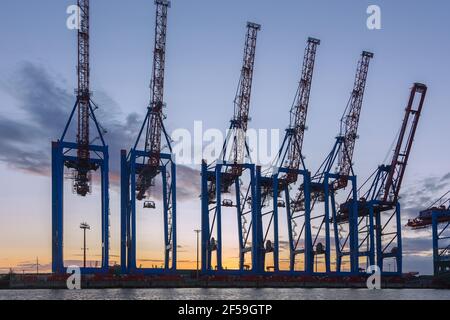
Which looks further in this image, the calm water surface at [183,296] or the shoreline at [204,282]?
the shoreline at [204,282]

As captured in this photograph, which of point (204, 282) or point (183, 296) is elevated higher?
point (183, 296)

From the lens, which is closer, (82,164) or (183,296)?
(183,296)

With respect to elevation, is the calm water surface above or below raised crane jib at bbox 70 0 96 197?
below

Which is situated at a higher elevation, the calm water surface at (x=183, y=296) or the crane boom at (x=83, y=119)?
the crane boom at (x=83, y=119)

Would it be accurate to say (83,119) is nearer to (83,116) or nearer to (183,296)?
(83,116)

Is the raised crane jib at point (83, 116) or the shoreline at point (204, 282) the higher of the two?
the raised crane jib at point (83, 116)

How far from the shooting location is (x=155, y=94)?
346ft

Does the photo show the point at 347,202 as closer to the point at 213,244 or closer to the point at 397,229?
the point at 397,229

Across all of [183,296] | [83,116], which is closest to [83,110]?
[83,116]

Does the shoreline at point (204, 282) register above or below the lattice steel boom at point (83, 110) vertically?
below

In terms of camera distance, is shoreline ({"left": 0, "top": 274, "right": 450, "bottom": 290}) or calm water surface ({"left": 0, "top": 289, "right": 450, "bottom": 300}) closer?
calm water surface ({"left": 0, "top": 289, "right": 450, "bottom": 300})

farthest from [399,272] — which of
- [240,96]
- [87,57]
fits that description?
[87,57]

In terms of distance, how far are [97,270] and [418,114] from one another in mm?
68491
